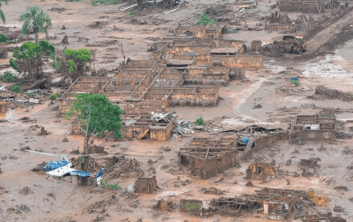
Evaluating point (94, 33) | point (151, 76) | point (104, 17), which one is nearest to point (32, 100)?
point (151, 76)

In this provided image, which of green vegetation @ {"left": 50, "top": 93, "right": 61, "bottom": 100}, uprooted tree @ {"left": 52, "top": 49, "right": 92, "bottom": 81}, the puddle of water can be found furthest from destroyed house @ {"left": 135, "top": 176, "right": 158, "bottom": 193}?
the puddle of water

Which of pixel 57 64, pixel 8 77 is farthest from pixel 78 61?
pixel 8 77

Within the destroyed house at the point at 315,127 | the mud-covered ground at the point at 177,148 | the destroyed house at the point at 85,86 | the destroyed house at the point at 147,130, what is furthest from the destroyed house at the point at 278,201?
the destroyed house at the point at 85,86

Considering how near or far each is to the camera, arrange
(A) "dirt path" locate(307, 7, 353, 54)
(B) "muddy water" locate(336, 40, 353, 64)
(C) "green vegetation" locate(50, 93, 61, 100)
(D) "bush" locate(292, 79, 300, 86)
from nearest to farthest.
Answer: (C) "green vegetation" locate(50, 93, 61, 100), (D) "bush" locate(292, 79, 300, 86), (B) "muddy water" locate(336, 40, 353, 64), (A) "dirt path" locate(307, 7, 353, 54)

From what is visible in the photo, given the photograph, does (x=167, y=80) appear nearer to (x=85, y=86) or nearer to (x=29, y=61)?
(x=85, y=86)

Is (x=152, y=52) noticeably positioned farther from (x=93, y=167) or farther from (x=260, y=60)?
(x=93, y=167)

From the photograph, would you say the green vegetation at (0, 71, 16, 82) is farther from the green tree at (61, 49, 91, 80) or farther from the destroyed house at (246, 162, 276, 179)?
the destroyed house at (246, 162, 276, 179)
